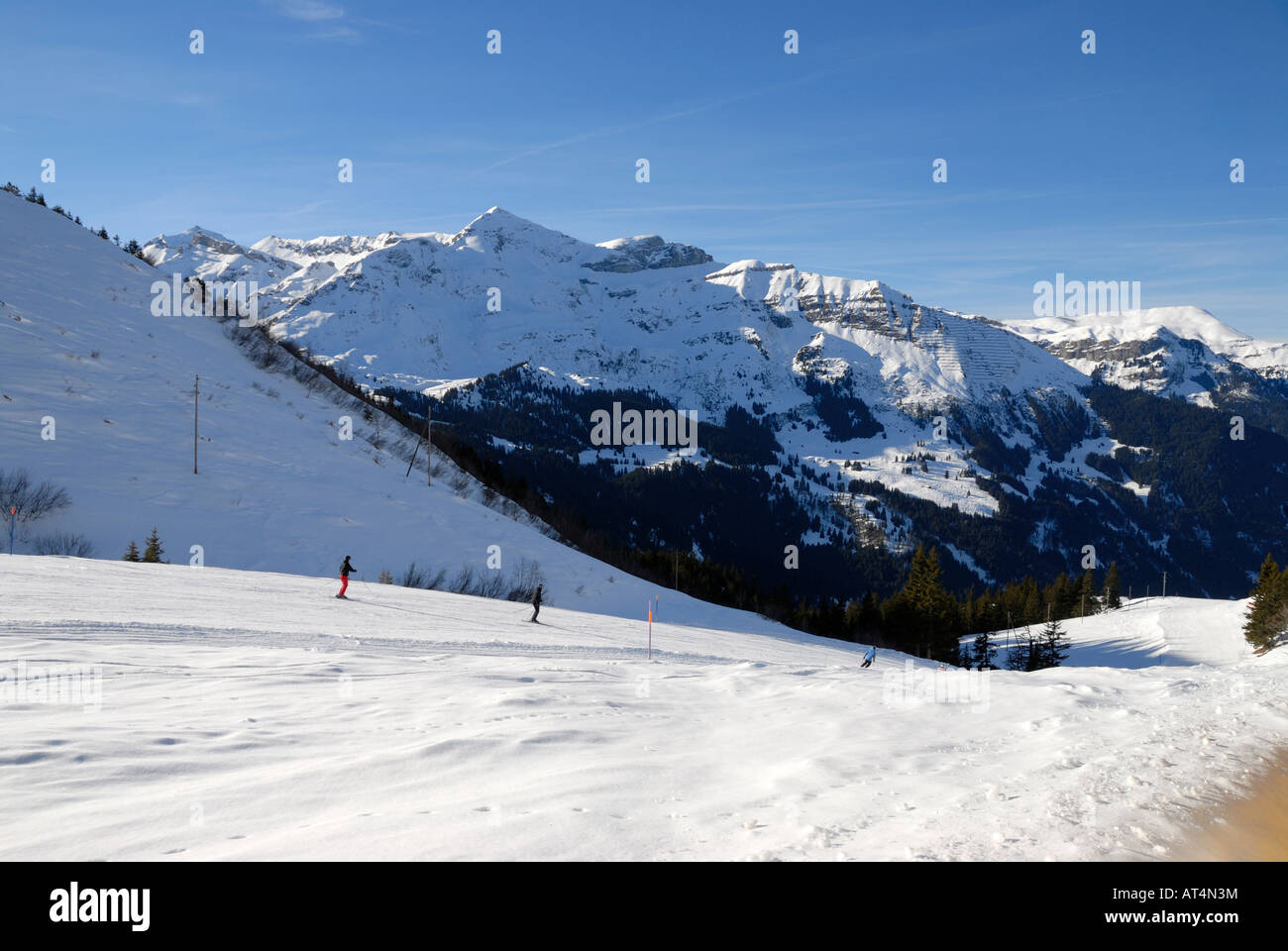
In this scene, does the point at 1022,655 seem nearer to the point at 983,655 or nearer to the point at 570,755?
the point at 983,655

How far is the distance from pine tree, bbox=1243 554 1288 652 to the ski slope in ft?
157

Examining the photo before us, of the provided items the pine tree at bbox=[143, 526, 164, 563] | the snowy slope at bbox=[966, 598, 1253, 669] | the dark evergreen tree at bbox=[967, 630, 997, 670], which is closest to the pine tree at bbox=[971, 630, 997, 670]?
the dark evergreen tree at bbox=[967, 630, 997, 670]

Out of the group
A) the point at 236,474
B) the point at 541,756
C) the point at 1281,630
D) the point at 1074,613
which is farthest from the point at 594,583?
the point at 1074,613

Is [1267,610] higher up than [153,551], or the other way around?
[153,551]

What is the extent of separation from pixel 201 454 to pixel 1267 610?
226ft

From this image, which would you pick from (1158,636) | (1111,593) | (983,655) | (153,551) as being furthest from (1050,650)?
(153,551)

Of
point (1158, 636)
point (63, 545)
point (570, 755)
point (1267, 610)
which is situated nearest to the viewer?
point (570, 755)

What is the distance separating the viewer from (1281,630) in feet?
156

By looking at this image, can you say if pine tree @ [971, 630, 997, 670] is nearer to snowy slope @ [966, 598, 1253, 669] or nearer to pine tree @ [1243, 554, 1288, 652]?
snowy slope @ [966, 598, 1253, 669]

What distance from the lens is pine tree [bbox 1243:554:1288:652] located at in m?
49.1

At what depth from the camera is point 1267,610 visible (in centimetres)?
5247
